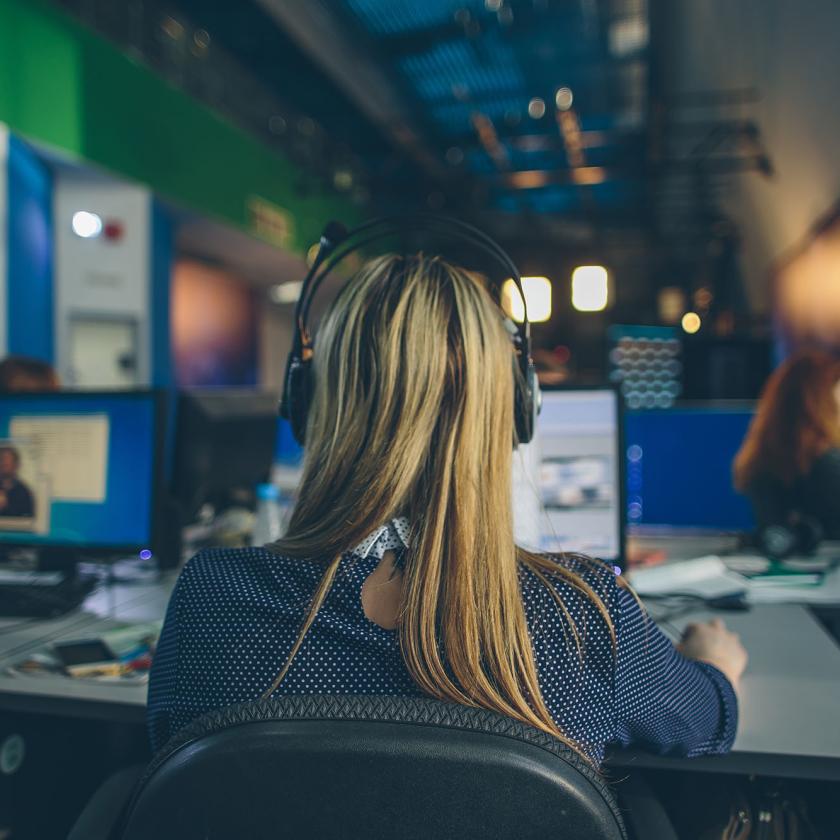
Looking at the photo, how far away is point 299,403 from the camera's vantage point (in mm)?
1097

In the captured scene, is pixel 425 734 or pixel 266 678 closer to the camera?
pixel 425 734

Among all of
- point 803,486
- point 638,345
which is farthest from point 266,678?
point 638,345

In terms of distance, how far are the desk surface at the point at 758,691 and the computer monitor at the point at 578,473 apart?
10.3 inches

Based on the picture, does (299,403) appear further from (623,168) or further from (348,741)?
(623,168)

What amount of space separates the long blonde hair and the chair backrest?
166 mm

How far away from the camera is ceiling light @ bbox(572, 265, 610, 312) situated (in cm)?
918

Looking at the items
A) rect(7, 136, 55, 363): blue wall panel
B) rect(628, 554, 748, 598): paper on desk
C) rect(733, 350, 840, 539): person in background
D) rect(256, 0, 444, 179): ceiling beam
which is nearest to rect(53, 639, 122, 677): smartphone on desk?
rect(628, 554, 748, 598): paper on desk

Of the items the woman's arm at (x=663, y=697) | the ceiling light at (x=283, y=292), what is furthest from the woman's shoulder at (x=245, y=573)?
the ceiling light at (x=283, y=292)

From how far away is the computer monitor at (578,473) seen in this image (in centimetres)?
171

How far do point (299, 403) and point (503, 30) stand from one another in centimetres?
597

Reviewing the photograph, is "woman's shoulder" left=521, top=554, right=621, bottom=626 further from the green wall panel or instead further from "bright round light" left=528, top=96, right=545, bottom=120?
"bright round light" left=528, top=96, right=545, bottom=120

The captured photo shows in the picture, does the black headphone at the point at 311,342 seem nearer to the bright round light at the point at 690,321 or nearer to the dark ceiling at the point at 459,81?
the dark ceiling at the point at 459,81

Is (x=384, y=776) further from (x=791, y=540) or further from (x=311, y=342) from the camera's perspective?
(x=791, y=540)

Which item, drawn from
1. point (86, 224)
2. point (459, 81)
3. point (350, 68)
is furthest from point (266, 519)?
point (459, 81)
